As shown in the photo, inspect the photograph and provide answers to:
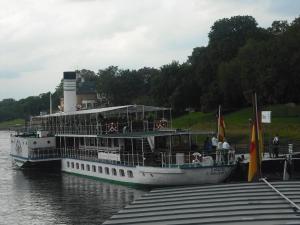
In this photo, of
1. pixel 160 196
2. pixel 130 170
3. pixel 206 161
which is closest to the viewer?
pixel 160 196

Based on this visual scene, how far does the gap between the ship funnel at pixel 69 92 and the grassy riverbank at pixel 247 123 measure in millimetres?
20778

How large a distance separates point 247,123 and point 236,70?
11593mm

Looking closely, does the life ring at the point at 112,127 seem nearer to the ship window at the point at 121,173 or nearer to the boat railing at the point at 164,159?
the boat railing at the point at 164,159

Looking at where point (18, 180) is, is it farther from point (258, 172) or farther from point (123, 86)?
point (123, 86)

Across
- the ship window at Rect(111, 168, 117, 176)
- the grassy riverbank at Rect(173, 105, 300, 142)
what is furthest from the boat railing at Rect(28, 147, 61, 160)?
the grassy riverbank at Rect(173, 105, 300, 142)

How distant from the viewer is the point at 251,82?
84688 millimetres

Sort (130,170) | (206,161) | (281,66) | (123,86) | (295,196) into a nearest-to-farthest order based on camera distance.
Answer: (295,196) → (206,161) → (130,170) → (281,66) → (123,86)

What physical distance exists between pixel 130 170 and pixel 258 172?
15626 mm

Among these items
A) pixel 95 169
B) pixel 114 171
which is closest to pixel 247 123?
pixel 95 169

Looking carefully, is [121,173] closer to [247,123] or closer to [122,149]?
[122,149]

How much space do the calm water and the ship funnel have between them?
1755cm

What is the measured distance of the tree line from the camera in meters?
78.4

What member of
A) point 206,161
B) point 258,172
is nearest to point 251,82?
point 206,161

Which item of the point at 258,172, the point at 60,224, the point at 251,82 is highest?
the point at 251,82
